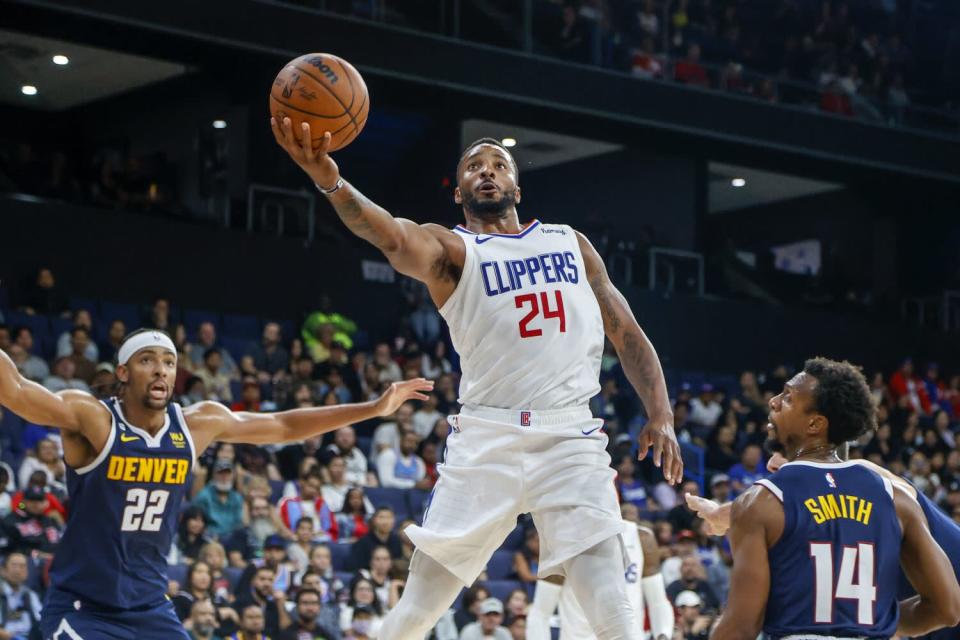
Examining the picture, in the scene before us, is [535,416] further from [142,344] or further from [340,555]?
[340,555]

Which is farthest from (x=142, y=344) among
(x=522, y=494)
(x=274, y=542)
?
(x=274, y=542)

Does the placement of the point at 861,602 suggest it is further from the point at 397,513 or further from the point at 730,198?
the point at 730,198

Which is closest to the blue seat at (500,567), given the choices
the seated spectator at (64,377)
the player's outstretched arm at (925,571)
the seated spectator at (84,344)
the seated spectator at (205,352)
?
the seated spectator at (205,352)

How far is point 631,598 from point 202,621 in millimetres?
3304

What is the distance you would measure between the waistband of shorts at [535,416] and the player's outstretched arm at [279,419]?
92 centimetres

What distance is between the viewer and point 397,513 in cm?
1373

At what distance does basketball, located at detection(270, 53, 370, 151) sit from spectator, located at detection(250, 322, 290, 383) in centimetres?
936

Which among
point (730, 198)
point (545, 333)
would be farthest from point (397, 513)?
point (730, 198)

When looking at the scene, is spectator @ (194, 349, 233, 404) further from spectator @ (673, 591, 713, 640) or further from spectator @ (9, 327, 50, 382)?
spectator @ (673, 591, 713, 640)

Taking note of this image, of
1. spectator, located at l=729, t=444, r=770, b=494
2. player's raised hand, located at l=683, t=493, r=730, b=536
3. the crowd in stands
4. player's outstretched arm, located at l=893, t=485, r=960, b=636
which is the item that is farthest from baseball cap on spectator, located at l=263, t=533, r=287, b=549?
player's outstretched arm, located at l=893, t=485, r=960, b=636

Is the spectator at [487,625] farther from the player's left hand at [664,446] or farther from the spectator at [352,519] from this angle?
the player's left hand at [664,446]

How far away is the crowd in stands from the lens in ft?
37.0

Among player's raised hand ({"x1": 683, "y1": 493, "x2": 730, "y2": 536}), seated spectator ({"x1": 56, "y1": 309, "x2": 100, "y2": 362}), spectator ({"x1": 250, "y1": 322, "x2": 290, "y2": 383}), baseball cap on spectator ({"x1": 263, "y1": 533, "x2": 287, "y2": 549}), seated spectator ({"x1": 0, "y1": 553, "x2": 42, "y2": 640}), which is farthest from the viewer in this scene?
spectator ({"x1": 250, "y1": 322, "x2": 290, "y2": 383})

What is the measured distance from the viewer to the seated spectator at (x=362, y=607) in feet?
38.0
